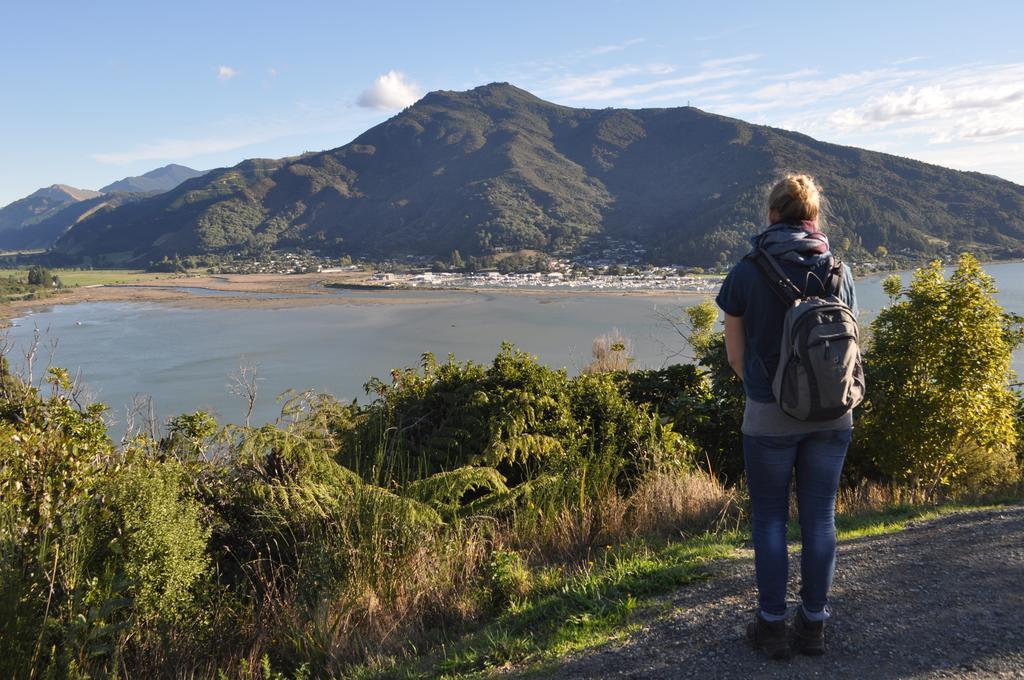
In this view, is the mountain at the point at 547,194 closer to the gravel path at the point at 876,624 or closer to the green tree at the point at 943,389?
the green tree at the point at 943,389

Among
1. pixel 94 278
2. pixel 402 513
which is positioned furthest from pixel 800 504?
pixel 94 278

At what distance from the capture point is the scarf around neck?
2402mm

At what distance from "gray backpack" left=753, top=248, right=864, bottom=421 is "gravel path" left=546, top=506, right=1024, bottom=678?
34.9 inches

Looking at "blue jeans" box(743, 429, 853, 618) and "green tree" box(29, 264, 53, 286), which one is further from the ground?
"green tree" box(29, 264, 53, 286)

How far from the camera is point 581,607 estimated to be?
9.95 ft

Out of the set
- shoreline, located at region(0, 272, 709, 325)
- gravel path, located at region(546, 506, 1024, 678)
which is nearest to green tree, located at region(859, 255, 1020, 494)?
gravel path, located at region(546, 506, 1024, 678)

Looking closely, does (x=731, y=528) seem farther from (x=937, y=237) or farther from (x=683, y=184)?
(x=683, y=184)

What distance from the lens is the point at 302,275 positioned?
69.9m

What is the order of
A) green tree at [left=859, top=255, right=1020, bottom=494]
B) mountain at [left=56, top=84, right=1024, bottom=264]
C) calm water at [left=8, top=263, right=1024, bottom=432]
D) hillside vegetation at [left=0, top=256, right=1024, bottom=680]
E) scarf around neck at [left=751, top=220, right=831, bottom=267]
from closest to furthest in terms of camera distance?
1. scarf around neck at [left=751, top=220, right=831, bottom=267]
2. hillside vegetation at [left=0, top=256, right=1024, bottom=680]
3. green tree at [left=859, top=255, right=1020, bottom=494]
4. calm water at [left=8, top=263, right=1024, bottom=432]
5. mountain at [left=56, top=84, right=1024, bottom=264]

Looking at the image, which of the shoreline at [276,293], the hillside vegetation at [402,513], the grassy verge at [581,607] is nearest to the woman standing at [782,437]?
the grassy verge at [581,607]

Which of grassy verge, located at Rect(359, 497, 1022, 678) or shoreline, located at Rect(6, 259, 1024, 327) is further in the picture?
shoreline, located at Rect(6, 259, 1024, 327)

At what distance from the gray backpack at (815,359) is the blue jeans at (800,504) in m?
0.15

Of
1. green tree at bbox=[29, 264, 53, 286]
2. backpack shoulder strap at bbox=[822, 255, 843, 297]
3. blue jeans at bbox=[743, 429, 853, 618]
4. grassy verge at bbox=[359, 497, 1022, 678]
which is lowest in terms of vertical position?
grassy verge at bbox=[359, 497, 1022, 678]

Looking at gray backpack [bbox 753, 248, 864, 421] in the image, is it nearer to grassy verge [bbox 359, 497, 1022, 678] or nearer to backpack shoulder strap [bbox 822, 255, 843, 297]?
backpack shoulder strap [bbox 822, 255, 843, 297]
